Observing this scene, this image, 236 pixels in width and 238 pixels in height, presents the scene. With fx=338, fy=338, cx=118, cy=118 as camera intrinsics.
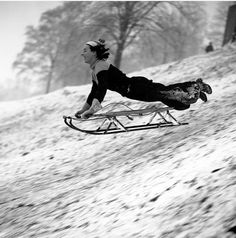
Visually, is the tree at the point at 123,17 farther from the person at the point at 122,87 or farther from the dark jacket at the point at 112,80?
the dark jacket at the point at 112,80

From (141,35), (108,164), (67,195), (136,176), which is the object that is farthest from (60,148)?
(141,35)

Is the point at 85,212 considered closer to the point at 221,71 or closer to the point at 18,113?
the point at 221,71

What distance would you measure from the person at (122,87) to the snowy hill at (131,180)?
1.95 feet

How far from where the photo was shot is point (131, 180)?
4488 millimetres

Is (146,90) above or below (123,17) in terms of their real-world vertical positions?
below

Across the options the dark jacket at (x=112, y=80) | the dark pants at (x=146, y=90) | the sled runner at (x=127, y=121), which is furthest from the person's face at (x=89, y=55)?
the sled runner at (x=127, y=121)

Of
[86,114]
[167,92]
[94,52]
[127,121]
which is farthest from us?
[127,121]

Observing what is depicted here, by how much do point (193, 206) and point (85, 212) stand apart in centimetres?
143

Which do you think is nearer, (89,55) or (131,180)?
(131,180)

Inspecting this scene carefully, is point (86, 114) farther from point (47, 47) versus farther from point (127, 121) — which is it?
point (47, 47)

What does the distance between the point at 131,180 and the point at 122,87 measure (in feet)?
5.78

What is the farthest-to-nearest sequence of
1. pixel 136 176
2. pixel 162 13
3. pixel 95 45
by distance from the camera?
pixel 162 13
pixel 95 45
pixel 136 176

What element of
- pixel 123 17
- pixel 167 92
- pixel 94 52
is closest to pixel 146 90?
pixel 167 92

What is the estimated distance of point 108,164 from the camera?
5.71 m
